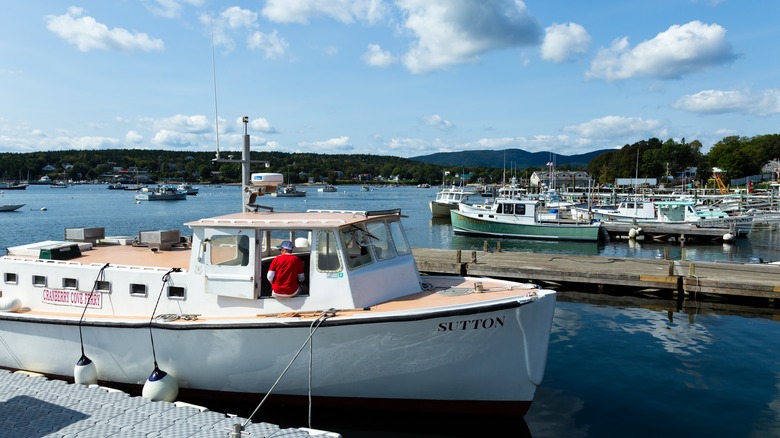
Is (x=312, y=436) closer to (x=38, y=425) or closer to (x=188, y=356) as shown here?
(x=188, y=356)

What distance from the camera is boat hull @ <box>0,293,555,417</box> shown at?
26.5 ft

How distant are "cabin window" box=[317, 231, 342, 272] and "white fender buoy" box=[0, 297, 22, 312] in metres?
6.11

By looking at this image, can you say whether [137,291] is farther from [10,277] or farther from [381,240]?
[381,240]

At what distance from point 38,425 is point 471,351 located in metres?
6.33

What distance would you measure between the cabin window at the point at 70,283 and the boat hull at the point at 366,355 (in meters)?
0.98

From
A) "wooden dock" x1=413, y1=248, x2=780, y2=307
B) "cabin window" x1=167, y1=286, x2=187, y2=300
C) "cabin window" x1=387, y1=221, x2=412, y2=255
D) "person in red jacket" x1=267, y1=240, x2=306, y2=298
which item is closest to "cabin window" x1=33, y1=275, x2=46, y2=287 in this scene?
"cabin window" x1=167, y1=286, x2=187, y2=300

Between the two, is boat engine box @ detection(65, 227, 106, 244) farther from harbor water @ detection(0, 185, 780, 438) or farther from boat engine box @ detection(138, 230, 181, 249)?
harbor water @ detection(0, 185, 780, 438)

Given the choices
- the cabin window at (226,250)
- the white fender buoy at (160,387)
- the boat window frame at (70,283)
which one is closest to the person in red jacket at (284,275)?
the cabin window at (226,250)

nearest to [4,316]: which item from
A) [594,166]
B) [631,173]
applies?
[631,173]

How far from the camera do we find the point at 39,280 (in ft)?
33.6

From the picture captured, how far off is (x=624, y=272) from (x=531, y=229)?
21.6 meters

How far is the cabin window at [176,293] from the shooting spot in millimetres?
9109

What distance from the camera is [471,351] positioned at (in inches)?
324

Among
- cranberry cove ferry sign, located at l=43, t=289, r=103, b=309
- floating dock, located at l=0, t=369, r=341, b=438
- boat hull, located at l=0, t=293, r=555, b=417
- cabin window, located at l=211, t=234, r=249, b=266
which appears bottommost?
floating dock, located at l=0, t=369, r=341, b=438
